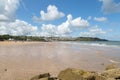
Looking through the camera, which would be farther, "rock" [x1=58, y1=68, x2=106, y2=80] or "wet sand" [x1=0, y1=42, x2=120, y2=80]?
"wet sand" [x1=0, y1=42, x2=120, y2=80]

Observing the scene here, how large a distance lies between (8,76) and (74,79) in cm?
474

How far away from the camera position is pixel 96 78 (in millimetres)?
7977

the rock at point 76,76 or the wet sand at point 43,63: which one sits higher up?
the rock at point 76,76

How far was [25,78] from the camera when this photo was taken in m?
9.75

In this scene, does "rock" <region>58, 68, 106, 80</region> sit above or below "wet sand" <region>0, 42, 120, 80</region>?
above

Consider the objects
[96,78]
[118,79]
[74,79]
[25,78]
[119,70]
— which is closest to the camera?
[74,79]

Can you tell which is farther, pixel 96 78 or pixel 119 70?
pixel 119 70

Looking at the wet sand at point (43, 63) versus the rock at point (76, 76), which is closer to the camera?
the rock at point (76, 76)

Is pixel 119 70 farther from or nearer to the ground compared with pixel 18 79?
farther from the ground

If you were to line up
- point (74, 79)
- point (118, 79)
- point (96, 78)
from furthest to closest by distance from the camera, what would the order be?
point (118, 79) < point (96, 78) < point (74, 79)

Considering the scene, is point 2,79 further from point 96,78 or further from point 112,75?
point 112,75

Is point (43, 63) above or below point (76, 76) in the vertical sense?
below

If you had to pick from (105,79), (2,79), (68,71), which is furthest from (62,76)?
(2,79)

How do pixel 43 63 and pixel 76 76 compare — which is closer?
pixel 76 76
